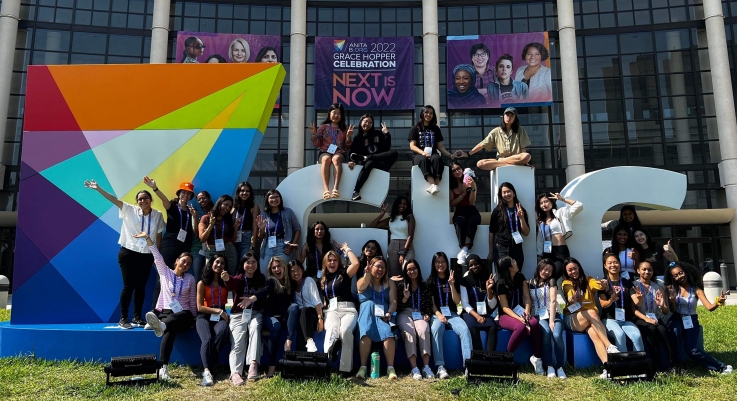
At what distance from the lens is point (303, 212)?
7.23m

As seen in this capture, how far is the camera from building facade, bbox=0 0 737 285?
2317cm

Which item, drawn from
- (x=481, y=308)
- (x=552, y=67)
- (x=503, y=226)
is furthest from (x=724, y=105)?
(x=481, y=308)

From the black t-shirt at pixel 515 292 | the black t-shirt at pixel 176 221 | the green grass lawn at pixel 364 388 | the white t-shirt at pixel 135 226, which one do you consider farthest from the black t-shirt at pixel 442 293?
the white t-shirt at pixel 135 226

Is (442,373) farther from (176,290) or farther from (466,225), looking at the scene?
(176,290)

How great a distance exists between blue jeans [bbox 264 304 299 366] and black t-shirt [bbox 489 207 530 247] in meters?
2.82

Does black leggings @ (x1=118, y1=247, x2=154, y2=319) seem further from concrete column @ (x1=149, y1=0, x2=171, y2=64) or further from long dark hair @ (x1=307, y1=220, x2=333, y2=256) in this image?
concrete column @ (x1=149, y1=0, x2=171, y2=64)

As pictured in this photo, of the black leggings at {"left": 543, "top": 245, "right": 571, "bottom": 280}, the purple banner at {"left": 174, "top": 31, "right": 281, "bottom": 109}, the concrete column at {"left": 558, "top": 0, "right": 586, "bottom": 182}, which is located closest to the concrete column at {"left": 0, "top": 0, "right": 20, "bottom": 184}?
the purple banner at {"left": 174, "top": 31, "right": 281, "bottom": 109}

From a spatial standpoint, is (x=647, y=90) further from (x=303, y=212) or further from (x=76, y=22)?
(x=76, y=22)

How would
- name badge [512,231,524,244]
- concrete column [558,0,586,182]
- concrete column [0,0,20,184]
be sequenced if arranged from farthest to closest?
concrete column [558,0,586,182] → concrete column [0,0,20,184] → name badge [512,231,524,244]

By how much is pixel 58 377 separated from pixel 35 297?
2014 millimetres

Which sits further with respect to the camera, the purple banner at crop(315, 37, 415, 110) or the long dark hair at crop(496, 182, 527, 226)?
the purple banner at crop(315, 37, 415, 110)

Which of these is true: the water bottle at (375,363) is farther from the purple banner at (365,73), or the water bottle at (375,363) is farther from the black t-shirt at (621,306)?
the purple banner at (365,73)

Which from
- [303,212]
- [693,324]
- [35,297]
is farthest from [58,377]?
[693,324]

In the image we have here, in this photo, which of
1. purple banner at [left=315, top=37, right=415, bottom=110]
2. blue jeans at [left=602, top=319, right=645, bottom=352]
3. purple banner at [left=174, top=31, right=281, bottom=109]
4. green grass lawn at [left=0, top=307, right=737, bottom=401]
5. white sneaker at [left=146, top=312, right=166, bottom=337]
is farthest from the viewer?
purple banner at [left=174, top=31, right=281, bottom=109]
